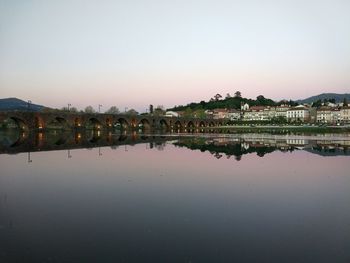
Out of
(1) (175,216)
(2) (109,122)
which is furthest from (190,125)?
(1) (175,216)

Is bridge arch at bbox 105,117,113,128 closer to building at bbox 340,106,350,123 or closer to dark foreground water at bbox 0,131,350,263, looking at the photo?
dark foreground water at bbox 0,131,350,263

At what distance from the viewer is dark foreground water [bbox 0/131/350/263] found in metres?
6.98

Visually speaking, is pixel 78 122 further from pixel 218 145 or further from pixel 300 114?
pixel 300 114

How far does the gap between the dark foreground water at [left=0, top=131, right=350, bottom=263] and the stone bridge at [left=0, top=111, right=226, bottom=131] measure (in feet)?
191

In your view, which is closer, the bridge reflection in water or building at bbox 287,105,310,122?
the bridge reflection in water

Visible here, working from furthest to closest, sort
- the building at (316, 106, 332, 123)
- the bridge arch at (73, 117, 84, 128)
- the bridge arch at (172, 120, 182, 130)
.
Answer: the building at (316, 106, 332, 123), the bridge arch at (172, 120, 182, 130), the bridge arch at (73, 117, 84, 128)

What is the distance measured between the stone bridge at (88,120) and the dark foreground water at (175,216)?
58066 millimetres

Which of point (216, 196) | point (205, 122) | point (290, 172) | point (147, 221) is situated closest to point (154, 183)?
→ point (216, 196)

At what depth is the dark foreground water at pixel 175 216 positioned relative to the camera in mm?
6984

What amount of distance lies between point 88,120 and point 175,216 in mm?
81498

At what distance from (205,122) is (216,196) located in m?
133

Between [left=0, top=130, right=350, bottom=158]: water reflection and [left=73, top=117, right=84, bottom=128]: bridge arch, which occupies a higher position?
[left=73, top=117, right=84, bottom=128]: bridge arch

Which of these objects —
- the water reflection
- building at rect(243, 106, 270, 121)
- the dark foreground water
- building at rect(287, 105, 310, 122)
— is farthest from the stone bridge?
the dark foreground water

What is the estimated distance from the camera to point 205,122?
5694 inches
